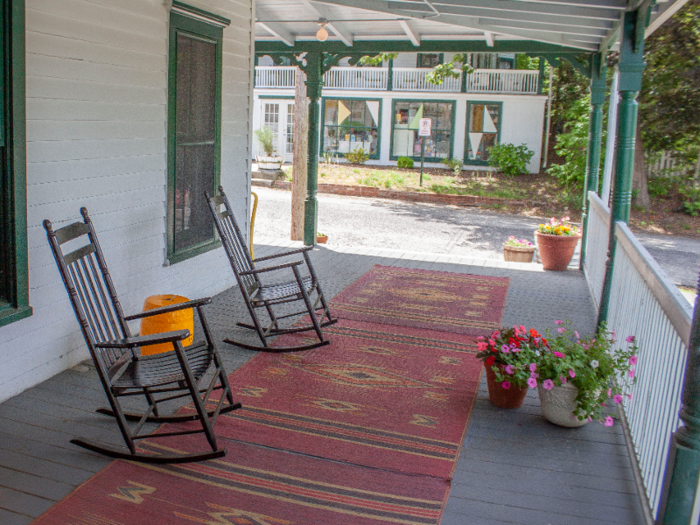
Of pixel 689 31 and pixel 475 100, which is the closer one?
pixel 689 31

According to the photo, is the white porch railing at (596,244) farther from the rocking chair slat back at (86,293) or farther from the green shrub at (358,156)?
the green shrub at (358,156)

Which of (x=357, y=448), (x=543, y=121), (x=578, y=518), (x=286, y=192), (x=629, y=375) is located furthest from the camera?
(x=543, y=121)

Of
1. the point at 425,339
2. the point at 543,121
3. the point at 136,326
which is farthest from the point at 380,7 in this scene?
the point at 543,121

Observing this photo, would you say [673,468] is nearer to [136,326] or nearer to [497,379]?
[497,379]

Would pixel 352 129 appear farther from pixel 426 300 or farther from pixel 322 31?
pixel 426 300

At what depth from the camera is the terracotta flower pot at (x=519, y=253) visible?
898cm

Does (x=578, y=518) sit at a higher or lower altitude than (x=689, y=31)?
lower

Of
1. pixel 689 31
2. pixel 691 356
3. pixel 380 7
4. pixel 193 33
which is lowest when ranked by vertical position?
pixel 691 356

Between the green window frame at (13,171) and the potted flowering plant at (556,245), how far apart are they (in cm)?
564

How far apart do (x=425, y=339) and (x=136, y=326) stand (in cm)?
209

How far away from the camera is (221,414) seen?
12.1ft

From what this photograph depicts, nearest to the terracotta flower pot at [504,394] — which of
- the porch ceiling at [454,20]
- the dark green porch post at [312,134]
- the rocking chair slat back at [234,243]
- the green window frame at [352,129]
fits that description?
the rocking chair slat back at [234,243]

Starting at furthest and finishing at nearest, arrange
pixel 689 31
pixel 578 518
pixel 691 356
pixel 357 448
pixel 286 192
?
pixel 286 192, pixel 689 31, pixel 357 448, pixel 578 518, pixel 691 356

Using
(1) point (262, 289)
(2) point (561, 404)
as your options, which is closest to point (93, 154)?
(1) point (262, 289)
